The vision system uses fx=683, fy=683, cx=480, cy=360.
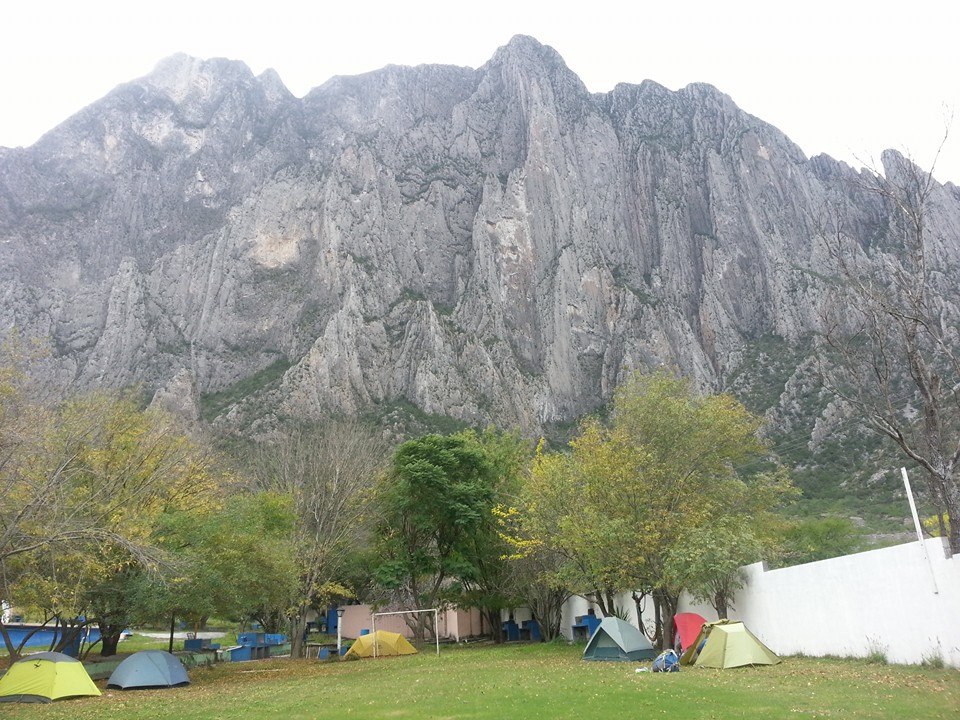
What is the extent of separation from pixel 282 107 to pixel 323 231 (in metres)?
45.6

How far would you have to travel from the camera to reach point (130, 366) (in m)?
99.8

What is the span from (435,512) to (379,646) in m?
7.51

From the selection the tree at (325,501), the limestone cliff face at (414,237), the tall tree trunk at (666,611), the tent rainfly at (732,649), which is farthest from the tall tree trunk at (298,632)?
the limestone cliff face at (414,237)

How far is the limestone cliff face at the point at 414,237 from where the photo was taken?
101 m

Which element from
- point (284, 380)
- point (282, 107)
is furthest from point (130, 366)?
point (282, 107)

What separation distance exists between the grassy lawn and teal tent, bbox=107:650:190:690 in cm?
89

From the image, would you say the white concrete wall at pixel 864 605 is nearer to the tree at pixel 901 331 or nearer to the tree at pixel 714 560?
the tree at pixel 714 560

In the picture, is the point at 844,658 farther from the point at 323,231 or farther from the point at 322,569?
the point at 323,231

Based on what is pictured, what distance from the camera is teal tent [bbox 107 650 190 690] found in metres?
22.7

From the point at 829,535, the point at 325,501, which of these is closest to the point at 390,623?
the point at 325,501

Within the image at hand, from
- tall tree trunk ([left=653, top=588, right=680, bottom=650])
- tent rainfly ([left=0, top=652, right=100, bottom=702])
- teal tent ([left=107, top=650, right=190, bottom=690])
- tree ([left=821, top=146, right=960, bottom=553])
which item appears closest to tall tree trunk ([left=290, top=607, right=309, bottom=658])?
teal tent ([left=107, top=650, right=190, bottom=690])

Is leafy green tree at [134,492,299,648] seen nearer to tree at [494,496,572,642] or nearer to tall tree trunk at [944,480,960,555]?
tree at [494,496,572,642]

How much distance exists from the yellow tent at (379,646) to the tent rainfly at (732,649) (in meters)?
19.0

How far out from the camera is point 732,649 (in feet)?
63.7
